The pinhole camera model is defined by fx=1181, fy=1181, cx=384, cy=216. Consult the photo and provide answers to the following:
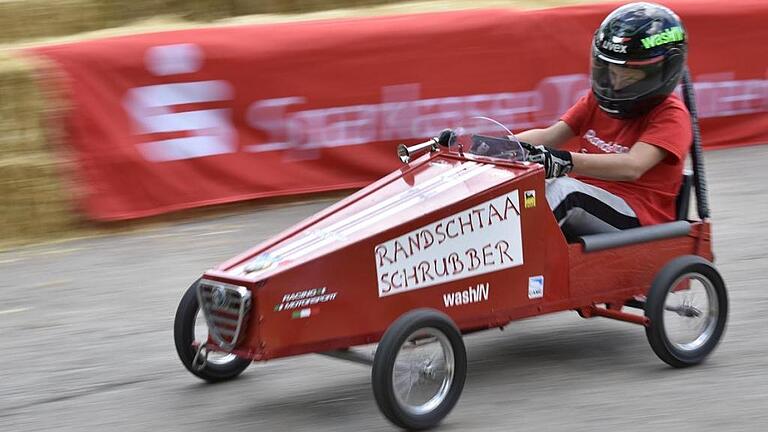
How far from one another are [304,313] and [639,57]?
2103 mm

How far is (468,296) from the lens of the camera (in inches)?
200

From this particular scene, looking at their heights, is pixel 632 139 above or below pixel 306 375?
above

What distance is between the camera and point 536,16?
32.9ft

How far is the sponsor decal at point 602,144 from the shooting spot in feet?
19.0

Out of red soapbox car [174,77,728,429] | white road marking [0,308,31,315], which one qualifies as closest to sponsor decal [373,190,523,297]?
red soapbox car [174,77,728,429]

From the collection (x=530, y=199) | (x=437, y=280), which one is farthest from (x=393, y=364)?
(x=530, y=199)

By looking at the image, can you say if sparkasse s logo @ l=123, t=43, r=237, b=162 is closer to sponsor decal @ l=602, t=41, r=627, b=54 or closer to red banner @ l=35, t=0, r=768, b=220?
red banner @ l=35, t=0, r=768, b=220

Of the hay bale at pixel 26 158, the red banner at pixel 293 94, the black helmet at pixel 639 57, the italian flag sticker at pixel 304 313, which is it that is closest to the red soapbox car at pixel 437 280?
the italian flag sticker at pixel 304 313

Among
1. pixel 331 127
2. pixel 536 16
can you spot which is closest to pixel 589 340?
pixel 331 127

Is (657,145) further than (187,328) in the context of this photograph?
Yes

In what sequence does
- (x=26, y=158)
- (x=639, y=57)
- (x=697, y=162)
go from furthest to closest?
1. (x=26, y=158)
2. (x=697, y=162)
3. (x=639, y=57)

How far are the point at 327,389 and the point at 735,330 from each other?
2.18 metres

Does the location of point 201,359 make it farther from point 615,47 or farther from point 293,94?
point 293,94

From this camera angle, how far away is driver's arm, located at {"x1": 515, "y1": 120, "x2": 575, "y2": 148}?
20.3 feet
